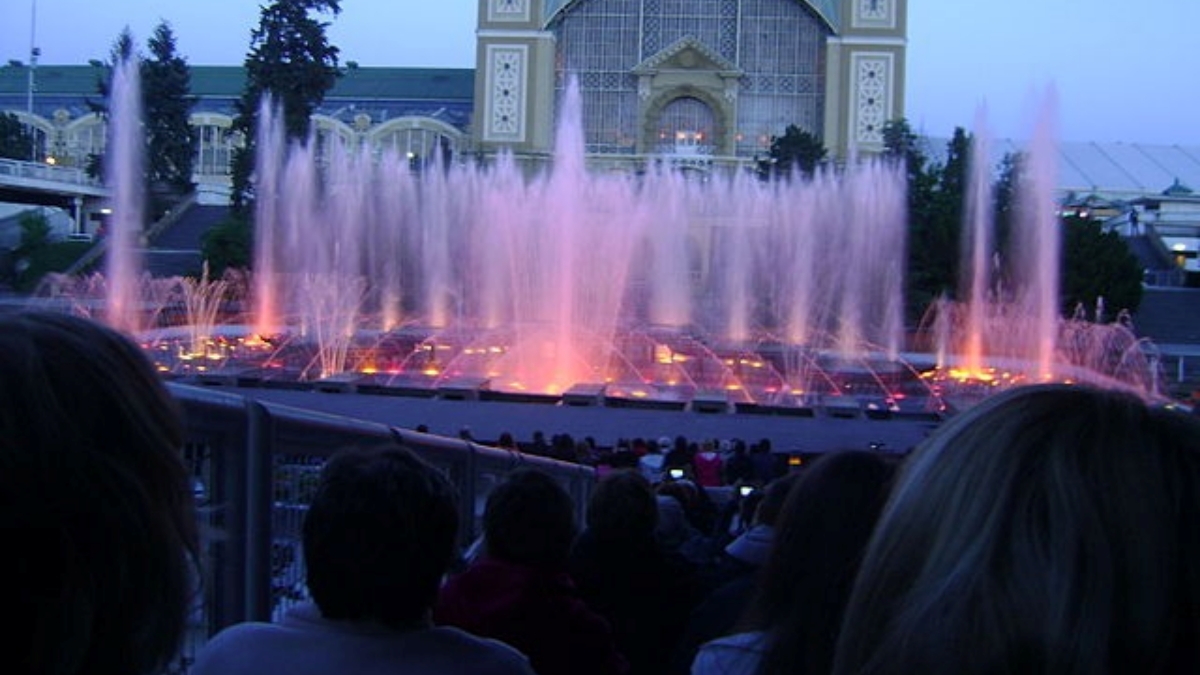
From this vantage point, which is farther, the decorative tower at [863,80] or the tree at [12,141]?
the tree at [12,141]

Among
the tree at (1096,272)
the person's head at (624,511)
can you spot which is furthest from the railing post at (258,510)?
the tree at (1096,272)

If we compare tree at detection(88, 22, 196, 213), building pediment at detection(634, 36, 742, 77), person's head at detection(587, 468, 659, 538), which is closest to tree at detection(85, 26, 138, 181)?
tree at detection(88, 22, 196, 213)

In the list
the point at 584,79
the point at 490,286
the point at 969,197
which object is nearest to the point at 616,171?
the point at 584,79

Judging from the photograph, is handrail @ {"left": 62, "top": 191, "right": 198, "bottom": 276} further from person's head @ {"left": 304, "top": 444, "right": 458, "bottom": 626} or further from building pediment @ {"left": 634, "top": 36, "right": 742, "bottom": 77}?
person's head @ {"left": 304, "top": 444, "right": 458, "bottom": 626}

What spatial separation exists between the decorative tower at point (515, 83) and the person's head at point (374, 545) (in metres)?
57.7

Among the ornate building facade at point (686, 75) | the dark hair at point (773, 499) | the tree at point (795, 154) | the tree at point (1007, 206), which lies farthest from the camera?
the ornate building facade at point (686, 75)

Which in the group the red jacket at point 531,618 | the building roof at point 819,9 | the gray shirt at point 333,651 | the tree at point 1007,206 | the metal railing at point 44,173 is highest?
the building roof at point 819,9

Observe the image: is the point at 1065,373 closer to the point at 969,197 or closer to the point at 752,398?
the point at 752,398

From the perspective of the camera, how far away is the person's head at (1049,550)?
1.38m

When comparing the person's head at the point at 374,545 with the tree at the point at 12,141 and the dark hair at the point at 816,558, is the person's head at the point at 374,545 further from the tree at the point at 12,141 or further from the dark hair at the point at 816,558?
the tree at the point at 12,141

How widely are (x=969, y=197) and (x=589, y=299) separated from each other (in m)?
16.0

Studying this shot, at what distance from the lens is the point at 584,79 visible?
201ft

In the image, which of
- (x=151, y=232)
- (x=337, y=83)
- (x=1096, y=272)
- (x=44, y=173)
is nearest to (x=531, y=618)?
(x=1096, y=272)

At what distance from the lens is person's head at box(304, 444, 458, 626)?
2295 mm
